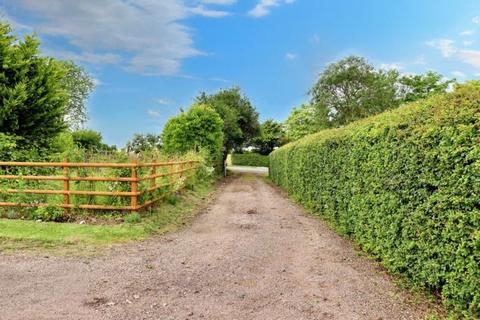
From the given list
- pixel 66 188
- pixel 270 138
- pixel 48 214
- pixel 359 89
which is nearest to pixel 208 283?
pixel 48 214

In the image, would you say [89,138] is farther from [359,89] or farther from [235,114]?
[359,89]

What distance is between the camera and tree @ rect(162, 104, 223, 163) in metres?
23.6

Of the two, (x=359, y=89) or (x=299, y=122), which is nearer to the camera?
(x=359, y=89)

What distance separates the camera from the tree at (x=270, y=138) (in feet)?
173

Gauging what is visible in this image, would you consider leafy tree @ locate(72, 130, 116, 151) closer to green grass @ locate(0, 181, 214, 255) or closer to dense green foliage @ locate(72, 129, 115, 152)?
dense green foliage @ locate(72, 129, 115, 152)

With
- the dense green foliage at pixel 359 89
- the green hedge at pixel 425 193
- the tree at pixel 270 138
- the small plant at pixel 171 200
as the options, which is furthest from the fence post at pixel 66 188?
the tree at pixel 270 138

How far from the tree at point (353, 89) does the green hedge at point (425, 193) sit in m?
29.7

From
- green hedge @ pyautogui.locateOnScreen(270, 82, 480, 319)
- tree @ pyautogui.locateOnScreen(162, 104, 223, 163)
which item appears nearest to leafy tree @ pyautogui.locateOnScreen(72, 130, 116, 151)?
tree @ pyautogui.locateOnScreen(162, 104, 223, 163)

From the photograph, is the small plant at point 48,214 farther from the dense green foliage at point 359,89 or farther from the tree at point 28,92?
the dense green foliage at point 359,89

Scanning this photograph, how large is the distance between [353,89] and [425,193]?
1382 inches

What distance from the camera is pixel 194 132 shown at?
23.9 m

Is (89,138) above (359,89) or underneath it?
underneath

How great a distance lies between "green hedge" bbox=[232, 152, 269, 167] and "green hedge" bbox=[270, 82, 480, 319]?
41.8 metres

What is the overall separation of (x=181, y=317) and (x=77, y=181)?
235 inches
